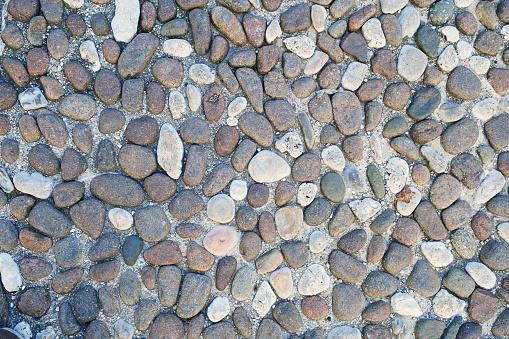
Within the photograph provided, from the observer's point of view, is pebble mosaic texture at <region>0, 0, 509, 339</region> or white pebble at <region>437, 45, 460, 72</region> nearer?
pebble mosaic texture at <region>0, 0, 509, 339</region>

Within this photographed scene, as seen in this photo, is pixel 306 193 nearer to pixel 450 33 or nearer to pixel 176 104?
pixel 176 104

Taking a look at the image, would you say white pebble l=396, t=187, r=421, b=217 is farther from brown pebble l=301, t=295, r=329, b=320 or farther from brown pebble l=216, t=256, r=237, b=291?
brown pebble l=216, t=256, r=237, b=291

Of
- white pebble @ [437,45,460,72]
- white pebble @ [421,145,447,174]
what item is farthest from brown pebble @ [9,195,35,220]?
white pebble @ [437,45,460,72]

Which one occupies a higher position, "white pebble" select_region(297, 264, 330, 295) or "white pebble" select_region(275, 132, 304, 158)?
"white pebble" select_region(275, 132, 304, 158)

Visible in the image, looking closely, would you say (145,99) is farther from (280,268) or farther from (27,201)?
(280,268)

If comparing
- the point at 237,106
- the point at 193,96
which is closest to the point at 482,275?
the point at 237,106

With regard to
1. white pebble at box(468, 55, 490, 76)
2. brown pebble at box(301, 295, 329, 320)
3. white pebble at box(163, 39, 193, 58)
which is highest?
white pebble at box(163, 39, 193, 58)

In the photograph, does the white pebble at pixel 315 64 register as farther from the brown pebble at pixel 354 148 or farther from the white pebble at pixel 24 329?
the white pebble at pixel 24 329
